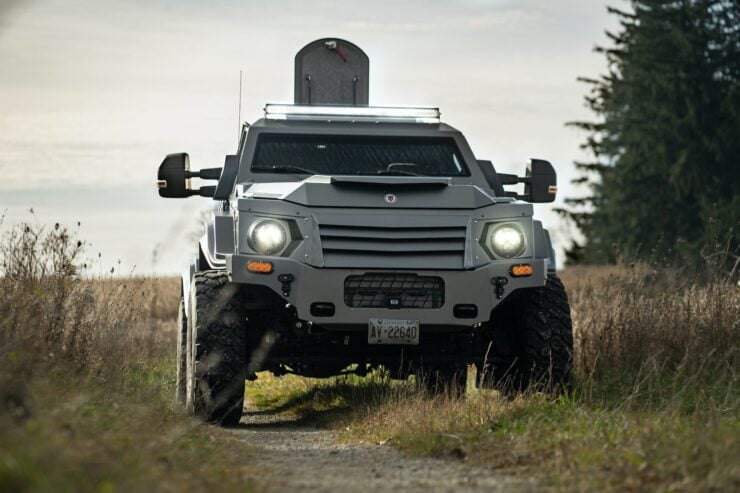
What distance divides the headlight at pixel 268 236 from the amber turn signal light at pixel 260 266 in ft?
0.37

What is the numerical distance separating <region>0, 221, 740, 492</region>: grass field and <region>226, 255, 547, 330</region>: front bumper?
60cm

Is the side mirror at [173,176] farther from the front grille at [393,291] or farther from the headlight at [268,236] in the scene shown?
the front grille at [393,291]

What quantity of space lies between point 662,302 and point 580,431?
207 inches

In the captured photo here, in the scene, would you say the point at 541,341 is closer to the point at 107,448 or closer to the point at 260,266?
the point at 260,266

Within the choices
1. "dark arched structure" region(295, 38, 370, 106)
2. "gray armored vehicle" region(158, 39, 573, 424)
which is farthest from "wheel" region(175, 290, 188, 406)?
"dark arched structure" region(295, 38, 370, 106)

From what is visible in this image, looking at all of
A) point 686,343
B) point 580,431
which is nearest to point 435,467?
point 580,431

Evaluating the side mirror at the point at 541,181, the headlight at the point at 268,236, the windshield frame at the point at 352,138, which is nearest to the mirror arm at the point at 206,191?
the windshield frame at the point at 352,138

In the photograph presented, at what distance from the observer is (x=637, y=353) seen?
11.4 meters

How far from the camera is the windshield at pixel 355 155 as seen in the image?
10383 mm

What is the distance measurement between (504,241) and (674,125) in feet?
103

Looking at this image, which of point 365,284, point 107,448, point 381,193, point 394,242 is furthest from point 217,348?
point 107,448

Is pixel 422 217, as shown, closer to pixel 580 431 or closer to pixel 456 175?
pixel 456 175

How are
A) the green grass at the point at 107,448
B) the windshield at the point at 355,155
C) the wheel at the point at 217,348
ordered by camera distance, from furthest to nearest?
Result: the windshield at the point at 355,155
the wheel at the point at 217,348
the green grass at the point at 107,448

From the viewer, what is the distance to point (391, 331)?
901 cm
